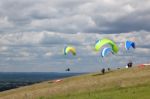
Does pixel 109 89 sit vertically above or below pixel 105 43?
below

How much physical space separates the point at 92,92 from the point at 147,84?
7.16m

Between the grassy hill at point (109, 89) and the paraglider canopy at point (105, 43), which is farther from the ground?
the paraglider canopy at point (105, 43)

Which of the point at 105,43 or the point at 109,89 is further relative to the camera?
the point at 105,43

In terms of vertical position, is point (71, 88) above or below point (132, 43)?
below

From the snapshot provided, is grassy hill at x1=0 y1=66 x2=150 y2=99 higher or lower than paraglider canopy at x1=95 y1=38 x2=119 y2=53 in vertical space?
lower

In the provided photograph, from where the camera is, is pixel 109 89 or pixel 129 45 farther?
pixel 129 45

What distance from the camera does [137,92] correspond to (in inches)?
1853

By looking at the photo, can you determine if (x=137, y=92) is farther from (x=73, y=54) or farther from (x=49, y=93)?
(x=73, y=54)

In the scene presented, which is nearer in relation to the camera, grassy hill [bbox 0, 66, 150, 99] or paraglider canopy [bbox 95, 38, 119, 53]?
grassy hill [bbox 0, 66, 150, 99]

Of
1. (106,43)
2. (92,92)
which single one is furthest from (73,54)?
(92,92)

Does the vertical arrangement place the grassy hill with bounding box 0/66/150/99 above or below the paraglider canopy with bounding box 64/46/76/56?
below

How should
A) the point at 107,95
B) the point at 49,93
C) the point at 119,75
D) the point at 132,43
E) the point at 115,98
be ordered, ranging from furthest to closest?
1. the point at 132,43
2. the point at 119,75
3. the point at 49,93
4. the point at 107,95
5. the point at 115,98

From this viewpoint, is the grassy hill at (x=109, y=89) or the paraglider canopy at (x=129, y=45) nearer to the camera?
the grassy hill at (x=109, y=89)

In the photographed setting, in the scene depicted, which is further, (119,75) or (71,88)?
(119,75)
